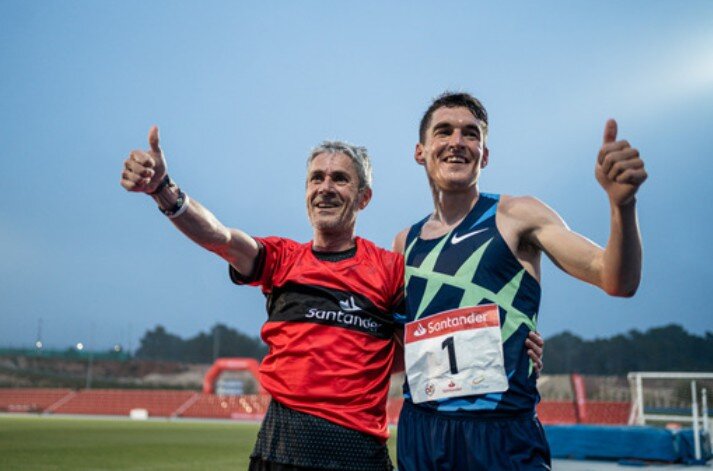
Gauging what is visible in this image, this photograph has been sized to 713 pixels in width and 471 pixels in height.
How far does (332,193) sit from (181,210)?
0.82 metres

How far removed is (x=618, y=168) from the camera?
2.29 metres

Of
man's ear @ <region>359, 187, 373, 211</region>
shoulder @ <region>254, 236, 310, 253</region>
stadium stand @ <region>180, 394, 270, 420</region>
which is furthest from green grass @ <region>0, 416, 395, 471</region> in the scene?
stadium stand @ <region>180, 394, 270, 420</region>

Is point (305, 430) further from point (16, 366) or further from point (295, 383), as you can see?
point (16, 366)

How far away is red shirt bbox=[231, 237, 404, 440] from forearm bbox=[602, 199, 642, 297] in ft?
4.11

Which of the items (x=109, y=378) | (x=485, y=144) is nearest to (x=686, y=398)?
(x=485, y=144)

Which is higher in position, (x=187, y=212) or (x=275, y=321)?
(x=187, y=212)

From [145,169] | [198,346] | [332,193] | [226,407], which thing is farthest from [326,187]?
[198,346]


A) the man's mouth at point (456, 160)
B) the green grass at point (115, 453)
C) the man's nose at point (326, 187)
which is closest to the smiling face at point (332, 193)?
the man's nose at point (326, 187)

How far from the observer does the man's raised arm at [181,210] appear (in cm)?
307

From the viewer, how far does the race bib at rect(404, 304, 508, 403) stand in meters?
2.99

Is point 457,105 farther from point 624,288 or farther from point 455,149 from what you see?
point 624,288

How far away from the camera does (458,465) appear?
2.97 meters

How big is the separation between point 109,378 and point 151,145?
7369 centimetres

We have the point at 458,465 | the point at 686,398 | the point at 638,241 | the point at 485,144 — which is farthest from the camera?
the point at 686,398
